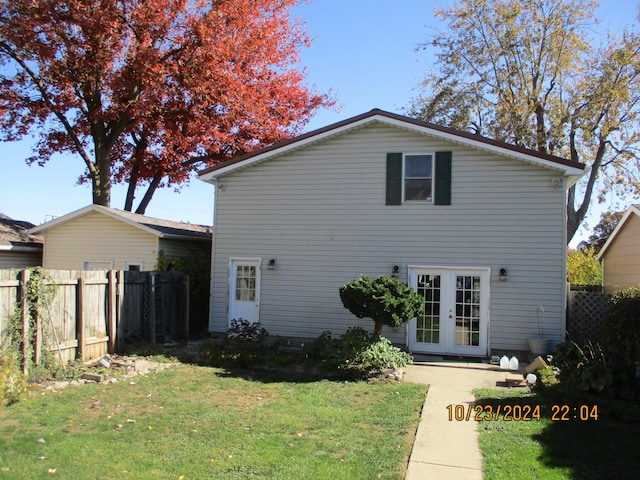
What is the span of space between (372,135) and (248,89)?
10.8 meters

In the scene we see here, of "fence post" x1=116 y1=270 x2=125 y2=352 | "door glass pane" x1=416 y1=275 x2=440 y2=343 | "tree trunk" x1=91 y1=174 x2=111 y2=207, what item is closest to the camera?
"fence post" x1=116 y1=270 x2=125 y2=352

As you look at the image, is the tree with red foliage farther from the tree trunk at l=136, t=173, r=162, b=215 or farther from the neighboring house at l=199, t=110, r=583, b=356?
the neighboring house at l=199, t=110, r=583, b=356

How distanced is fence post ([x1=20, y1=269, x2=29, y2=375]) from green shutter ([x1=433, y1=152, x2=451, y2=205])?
8.51 metres

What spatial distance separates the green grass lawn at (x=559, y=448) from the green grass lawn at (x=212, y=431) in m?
0.98

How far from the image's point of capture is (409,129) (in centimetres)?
1204

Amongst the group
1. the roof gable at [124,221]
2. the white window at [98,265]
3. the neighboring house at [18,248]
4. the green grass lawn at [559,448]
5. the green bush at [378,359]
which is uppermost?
the roof gable at [124,221]

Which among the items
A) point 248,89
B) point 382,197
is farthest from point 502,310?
point 248,89

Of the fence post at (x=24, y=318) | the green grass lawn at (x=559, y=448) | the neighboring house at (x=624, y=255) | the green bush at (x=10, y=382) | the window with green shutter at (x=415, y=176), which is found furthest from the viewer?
the neighboring house at (x=624, y=255)

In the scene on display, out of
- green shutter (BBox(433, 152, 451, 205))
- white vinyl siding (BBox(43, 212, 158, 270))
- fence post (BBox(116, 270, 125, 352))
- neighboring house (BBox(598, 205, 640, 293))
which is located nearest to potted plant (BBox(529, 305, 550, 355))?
neighboring house (BBox(598, 205, 640, 293))

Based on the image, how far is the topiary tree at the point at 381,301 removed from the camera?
31.9 ft

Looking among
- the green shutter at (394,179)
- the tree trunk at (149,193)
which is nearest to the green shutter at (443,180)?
the green shutter at (394,179)

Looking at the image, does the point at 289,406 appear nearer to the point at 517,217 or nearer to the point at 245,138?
the point at 517,217

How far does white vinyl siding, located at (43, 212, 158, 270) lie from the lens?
14397mm

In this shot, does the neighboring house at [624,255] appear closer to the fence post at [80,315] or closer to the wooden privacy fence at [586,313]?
the wooden privacy fence at [586,313]
